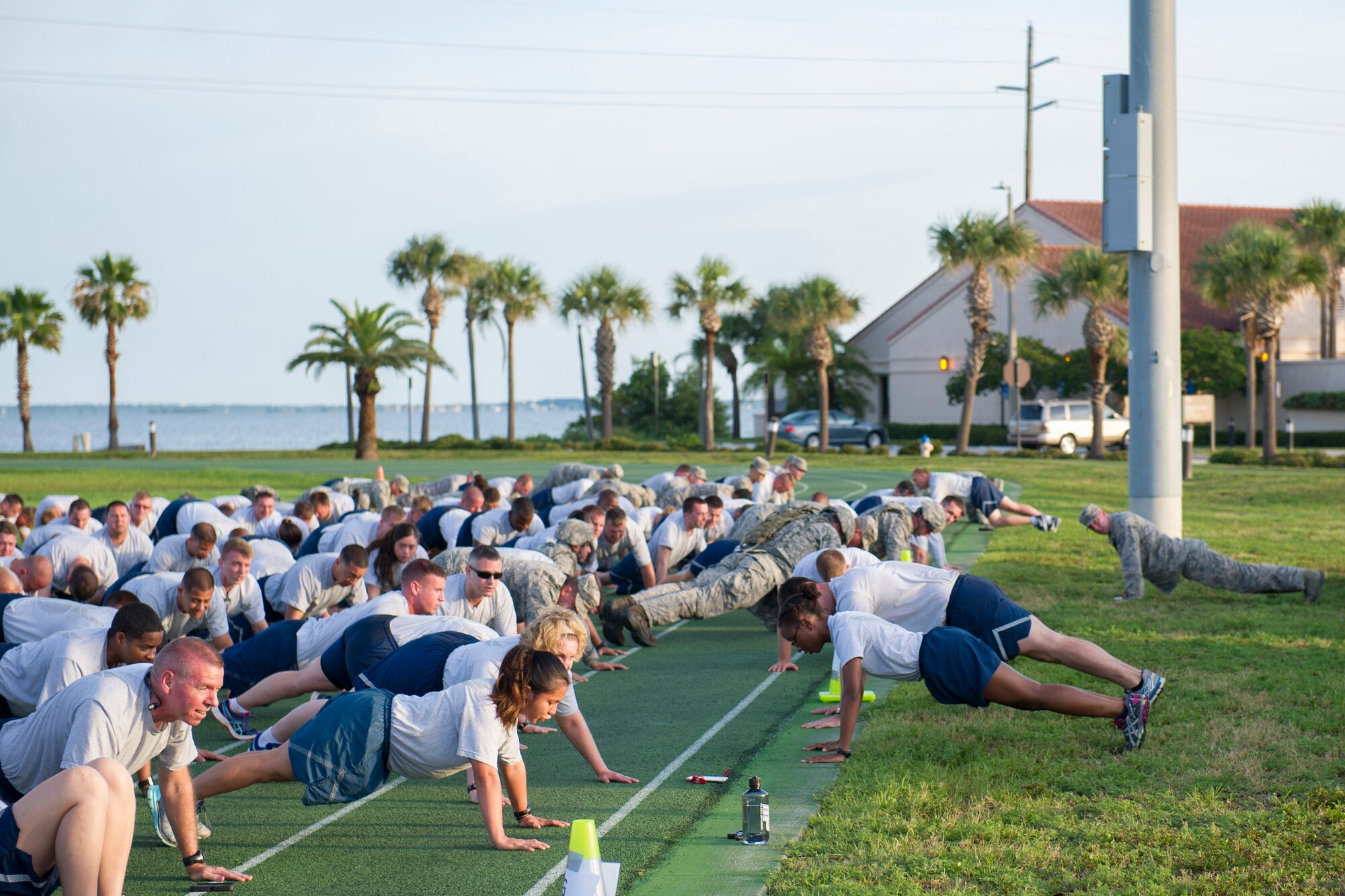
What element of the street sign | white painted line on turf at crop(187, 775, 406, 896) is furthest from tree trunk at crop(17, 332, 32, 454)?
white painted line on turf at crop(187, 775, 406, 896)

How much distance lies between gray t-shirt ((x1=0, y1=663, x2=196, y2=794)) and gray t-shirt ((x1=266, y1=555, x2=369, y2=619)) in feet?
14.7

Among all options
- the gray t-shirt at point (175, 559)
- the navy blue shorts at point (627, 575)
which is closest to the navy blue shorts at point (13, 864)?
A: the gray t-shirt at point (175, 559)

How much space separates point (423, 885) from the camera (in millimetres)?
5957

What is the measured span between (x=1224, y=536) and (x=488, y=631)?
49.7 feet

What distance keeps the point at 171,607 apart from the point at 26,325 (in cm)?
5983

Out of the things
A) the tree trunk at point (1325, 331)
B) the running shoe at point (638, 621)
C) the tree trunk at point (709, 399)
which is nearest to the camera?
the running shoe at point (638, 621)

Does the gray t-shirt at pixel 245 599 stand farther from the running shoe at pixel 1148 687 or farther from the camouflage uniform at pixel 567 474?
the camouflage uniform at pixel 567 474

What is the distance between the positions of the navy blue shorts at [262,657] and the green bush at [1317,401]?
150 feet

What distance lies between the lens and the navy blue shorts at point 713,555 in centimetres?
1277

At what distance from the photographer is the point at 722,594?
11812 mm

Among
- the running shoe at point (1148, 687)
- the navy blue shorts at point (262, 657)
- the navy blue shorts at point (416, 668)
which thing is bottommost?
the running shoe at point (1148, 687)

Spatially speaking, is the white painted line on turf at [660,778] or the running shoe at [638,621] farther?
the running shoe at [638,621]

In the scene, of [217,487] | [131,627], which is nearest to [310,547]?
[131,627]

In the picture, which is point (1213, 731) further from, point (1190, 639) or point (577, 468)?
point (577, 468)
